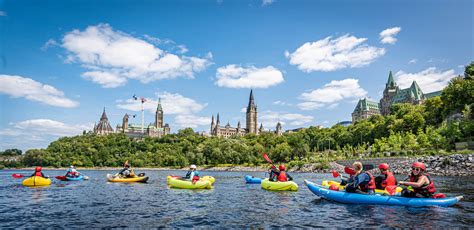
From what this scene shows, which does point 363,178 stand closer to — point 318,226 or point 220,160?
point 318,226

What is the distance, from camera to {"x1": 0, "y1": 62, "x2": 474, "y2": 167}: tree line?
209 feet

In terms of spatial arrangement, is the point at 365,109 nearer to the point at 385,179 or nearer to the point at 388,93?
the point at 388,93

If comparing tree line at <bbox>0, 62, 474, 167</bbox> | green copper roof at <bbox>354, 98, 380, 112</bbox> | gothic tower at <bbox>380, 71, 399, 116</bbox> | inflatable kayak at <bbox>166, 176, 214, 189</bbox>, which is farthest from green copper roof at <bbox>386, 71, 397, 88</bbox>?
inflatable kayak at <bbox>166, 176, 214, 189</bbox>

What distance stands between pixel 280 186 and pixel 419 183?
11.4 meters

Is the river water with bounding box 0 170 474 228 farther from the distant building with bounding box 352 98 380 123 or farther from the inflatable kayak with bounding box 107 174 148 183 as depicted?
the distant building with bounding box 352 98 380 123

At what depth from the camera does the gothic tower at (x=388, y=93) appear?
16988 cm

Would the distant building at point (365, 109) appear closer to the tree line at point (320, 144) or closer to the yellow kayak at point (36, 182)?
the tree line at point (320, 144)

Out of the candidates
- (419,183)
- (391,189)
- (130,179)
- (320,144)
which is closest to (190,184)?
(130,179)

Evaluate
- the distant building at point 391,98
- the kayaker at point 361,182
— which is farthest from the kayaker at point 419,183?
the distant building at point 391,98

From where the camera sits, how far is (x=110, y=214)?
14891 millimetres

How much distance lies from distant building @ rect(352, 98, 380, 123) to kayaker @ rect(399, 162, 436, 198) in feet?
598

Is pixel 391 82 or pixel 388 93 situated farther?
pixel 391 82

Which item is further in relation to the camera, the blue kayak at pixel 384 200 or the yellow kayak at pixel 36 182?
the yellow kayak at pixel 36 182

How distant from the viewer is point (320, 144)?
5172 inches
